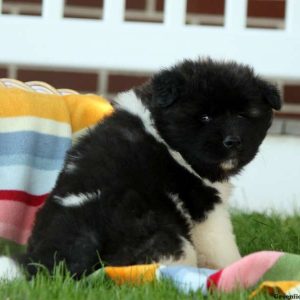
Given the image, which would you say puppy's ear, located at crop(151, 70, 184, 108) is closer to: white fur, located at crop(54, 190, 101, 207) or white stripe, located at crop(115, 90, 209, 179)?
white stripe, located at crop(115, 90, 209, 179)

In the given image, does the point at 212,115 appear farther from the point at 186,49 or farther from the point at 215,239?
the point at 186,49

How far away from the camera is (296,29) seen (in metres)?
6.23

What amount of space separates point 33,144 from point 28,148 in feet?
0.14

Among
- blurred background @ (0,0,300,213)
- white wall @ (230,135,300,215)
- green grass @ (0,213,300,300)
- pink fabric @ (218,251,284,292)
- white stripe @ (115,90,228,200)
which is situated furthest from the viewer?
white wall @ (230,135,300,215)

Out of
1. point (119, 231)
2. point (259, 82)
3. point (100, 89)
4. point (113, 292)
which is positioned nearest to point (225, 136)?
point (259, 82)

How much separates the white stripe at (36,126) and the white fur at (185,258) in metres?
1.40

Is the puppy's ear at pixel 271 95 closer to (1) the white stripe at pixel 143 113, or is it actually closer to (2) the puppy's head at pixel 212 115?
(2) the puppy's head at pixel 212 115

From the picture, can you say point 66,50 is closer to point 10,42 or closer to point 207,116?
point 10,42

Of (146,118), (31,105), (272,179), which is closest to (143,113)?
(146,118)

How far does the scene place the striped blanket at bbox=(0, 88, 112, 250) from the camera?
14.8ft

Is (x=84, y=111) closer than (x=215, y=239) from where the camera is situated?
No

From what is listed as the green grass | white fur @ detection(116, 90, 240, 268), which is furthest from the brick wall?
the green grass

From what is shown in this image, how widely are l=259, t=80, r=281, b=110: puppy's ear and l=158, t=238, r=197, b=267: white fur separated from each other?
0.74 meters

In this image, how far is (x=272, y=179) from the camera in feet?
20.6
